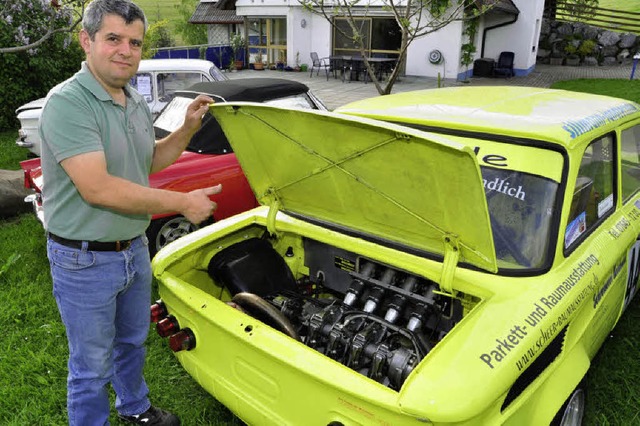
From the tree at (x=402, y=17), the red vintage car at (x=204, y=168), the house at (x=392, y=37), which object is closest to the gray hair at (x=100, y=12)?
the red vintage car at (x=204, y=168)

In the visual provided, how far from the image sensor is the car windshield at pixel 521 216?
2307 millimetres

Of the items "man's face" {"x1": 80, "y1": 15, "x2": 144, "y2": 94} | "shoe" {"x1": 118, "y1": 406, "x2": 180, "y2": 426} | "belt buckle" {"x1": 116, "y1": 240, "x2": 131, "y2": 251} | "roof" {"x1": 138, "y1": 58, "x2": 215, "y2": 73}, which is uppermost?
"man's face" {"x1": 80, "y1": 15, "x2": 144, "y2": 94}

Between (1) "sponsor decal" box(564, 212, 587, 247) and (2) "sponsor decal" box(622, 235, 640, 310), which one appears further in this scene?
(2) "sponsor decal" box(622, 235, 640, 310)

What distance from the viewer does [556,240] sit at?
7.52 ft

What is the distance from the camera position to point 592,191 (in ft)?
9.20

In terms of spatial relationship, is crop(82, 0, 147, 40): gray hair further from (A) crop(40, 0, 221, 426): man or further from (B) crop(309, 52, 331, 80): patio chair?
(B) crop(309, 52, 331, 80): patio chair

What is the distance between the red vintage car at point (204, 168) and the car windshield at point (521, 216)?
2495 millimetres

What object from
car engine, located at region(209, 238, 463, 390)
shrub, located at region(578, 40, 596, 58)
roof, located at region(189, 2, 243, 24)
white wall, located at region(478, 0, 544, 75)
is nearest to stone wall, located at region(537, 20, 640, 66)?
shrub, located at region(578, 40, 596, 58)

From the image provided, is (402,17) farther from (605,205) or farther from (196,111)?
(196,111)

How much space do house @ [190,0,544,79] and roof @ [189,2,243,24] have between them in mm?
701

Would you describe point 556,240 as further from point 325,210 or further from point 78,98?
point 78,98

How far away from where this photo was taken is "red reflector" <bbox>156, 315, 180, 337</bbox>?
2.50 meters

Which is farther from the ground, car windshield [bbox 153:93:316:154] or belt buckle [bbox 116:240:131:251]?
car windshield [bbox 153:93:316:154]

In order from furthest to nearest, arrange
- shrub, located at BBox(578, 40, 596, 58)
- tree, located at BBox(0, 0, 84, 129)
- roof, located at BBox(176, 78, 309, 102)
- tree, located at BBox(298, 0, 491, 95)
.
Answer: shrub, located at BBox(578, 40, 596, 58) → tree, located at BBox(0, 0, 84, 129) → tree, located at BBox(298, 0, 491, 95) → roof, located at BBox(176, 78, 309, 102)
